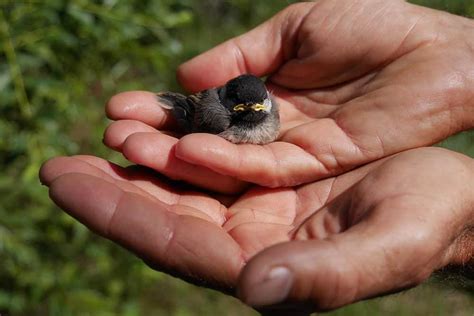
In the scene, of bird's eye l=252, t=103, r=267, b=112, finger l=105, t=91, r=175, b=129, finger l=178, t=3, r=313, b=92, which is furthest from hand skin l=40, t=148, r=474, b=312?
finger l=178, t=3, r=313, b=92

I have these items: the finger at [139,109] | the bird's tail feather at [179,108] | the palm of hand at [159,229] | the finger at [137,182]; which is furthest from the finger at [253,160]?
the bird's tail feather at [179,108]

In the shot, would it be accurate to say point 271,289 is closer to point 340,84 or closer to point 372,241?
point 372,241

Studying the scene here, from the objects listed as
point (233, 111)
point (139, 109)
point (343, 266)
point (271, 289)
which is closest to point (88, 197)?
point (271, 289)

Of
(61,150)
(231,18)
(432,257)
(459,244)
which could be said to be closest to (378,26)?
(459,244)

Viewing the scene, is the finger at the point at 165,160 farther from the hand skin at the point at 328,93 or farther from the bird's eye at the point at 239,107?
the bird's eye at the point at 239,107

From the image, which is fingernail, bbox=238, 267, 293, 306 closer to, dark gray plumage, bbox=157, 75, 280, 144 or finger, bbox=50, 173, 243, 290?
finger, bbox=50, 173, 243, 290
